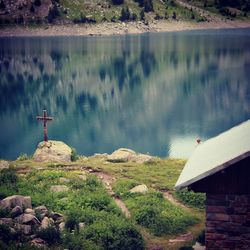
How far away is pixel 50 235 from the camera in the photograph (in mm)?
16609

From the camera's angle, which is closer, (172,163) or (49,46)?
(172,163)

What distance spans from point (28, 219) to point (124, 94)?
58.4 metres

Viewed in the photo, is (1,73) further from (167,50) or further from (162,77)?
(167,50)

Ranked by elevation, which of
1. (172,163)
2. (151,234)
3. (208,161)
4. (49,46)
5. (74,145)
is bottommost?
(49,46)

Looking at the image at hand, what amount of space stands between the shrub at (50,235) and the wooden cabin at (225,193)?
7509 millimetres

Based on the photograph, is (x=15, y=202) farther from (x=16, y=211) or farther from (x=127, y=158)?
(x=127, y=158)

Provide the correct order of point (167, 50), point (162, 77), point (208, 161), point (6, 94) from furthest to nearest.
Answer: point (167, 50)
point (162, 77)
point (6, 94)
point (208, 161)

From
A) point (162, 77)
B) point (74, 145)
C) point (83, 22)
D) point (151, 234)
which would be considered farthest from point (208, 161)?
point (83, 22)

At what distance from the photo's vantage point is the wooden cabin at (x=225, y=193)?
10047mm

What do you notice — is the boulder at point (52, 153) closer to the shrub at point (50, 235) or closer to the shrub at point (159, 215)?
the shrub at point (159, 215)

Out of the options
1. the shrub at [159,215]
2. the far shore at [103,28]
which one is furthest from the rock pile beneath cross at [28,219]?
the far shore at [103,28]

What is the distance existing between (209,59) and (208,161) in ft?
325

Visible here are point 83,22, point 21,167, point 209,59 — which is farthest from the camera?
point 83,22

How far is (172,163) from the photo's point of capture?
92.8 ft
